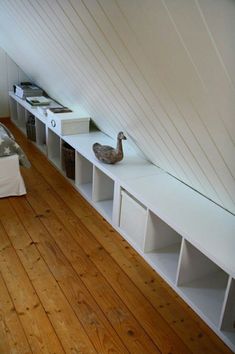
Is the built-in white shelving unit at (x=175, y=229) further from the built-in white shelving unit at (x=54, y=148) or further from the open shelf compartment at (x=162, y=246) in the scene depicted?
the built-in white shelving unit at (x=54, y=148)

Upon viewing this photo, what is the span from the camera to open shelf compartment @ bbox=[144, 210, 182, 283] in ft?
7.11

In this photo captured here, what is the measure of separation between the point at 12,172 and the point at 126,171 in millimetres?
997

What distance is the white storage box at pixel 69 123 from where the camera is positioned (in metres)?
3.10

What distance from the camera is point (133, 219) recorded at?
2359 mm

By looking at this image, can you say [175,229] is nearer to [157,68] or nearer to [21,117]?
[157,68]

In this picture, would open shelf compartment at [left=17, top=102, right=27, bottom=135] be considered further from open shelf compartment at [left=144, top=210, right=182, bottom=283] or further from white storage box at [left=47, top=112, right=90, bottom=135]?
open shelf compartment at [left=144, top=210, right=182, bottom=283]

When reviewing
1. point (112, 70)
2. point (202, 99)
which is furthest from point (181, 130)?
point (112, 70)

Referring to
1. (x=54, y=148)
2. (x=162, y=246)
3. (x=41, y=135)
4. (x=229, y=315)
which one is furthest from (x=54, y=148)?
(x=229, y=315)

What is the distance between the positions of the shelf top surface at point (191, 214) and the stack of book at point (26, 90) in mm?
2253

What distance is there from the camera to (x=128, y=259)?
7.58 feet

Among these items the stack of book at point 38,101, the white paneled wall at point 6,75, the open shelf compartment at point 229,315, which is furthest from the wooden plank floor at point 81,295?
the white paneled wall at point 6,75

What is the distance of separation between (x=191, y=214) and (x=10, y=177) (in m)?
1.57

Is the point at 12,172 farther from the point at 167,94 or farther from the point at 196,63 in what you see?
the point at 196,63

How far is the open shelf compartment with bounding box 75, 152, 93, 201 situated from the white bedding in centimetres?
48
